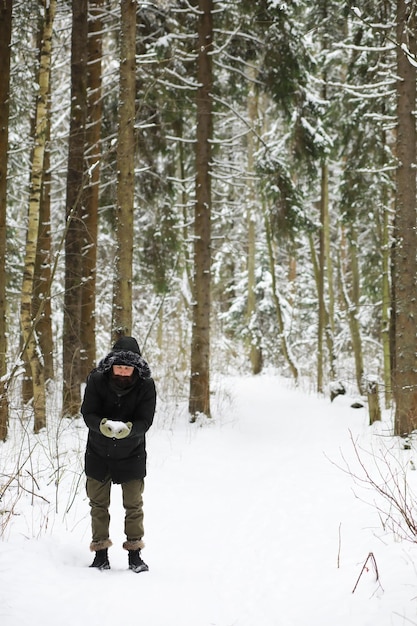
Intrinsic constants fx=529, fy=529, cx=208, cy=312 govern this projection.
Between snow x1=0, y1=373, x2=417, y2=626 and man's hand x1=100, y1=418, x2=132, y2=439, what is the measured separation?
1.06m

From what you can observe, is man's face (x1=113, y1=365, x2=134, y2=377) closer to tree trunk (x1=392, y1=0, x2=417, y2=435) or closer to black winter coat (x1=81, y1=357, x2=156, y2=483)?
black winter coat (x1=81, y1=357, x2=156, y2=483)

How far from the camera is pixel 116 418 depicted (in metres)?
4.17

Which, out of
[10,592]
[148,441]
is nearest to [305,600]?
[10,592]

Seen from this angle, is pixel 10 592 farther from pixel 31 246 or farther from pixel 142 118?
pixel 142 118

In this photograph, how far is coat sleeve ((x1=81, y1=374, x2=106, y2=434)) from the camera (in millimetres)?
4044

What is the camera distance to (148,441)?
8.84 m

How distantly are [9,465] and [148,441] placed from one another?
9.56 feet

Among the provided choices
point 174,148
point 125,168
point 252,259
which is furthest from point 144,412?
point 252,259

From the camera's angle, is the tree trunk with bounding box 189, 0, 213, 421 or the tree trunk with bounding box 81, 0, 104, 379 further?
the tree trunk with bounding box 189, 0, 213, 421

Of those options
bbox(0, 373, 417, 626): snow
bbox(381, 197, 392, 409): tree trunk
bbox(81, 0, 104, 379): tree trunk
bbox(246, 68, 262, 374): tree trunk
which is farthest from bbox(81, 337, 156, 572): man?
bbox(246, 68, 262, 374): tree trunk

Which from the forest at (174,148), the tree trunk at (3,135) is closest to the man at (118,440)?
the forest at (174,148)

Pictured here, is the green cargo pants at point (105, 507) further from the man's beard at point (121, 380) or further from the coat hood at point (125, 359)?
the coat hood at point (125, 359)

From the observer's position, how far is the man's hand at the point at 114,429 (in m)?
3.95

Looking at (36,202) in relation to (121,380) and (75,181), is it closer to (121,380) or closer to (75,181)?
(75,181)
